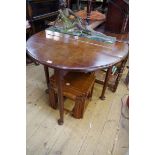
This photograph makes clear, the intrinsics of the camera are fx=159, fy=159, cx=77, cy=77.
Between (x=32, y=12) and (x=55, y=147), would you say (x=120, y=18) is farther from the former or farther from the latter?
(x=55, y=147)

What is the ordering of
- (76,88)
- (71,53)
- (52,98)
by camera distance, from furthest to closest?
1. (52,98)
2. (76,88)
3. (71,53)

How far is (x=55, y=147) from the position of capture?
1378 mm

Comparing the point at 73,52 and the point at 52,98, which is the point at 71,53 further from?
the point at 52,98

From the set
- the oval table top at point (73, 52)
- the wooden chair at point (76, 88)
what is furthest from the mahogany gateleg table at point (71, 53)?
the wooden chair at point (76, 88)

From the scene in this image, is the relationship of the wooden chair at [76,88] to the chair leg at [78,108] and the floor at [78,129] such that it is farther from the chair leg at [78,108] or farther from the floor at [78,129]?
the floor at [78,129]

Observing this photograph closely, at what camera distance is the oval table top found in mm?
1137

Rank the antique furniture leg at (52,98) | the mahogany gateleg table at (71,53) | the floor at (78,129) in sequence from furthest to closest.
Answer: the antique furniture leg at (52,98) < the floor at (78,129) < the mahogany gateleg table at (71,53)

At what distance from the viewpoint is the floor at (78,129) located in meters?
1.38

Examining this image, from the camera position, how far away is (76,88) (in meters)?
1.45

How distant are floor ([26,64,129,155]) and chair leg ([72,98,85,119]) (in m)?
0.06

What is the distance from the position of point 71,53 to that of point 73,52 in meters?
0.02

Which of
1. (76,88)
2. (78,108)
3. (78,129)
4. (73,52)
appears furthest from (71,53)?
(78,129)
